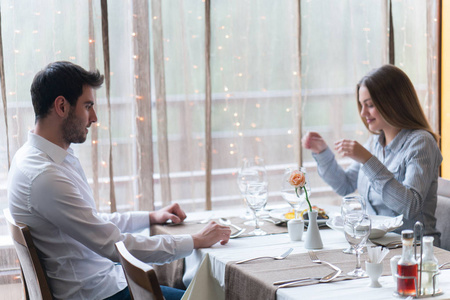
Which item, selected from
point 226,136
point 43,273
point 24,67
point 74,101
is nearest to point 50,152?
point 74,101

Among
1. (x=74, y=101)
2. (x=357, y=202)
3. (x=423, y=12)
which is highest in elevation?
(x=423, y=12)

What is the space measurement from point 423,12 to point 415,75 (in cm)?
44

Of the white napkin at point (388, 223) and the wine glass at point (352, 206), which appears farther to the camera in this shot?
the white napkin at point (388, 223)

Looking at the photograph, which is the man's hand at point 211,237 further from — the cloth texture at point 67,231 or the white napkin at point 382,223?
the white napkin at point 382,223

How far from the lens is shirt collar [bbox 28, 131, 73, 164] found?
1.95 meters

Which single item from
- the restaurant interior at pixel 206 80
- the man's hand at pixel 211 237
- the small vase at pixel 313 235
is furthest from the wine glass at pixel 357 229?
the restaurant interior at pixel 206 80

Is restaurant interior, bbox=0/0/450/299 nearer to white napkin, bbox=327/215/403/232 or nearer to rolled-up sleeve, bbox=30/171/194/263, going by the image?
white napkin, bbox=327/215/403/232

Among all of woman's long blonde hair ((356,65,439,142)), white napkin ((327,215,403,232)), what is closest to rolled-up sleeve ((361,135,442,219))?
woman's long blonde hair ((356,65,439,142))

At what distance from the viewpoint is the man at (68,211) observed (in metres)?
1.82

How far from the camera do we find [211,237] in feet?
6.44

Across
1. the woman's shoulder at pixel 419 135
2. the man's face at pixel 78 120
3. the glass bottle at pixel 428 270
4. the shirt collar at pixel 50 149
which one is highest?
the man's face at pixel 78 120

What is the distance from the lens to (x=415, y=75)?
411 centimetres

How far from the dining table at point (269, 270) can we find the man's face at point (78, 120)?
1.64 feet

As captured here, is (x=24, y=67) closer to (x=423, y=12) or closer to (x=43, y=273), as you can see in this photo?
(x=43, y=273)
